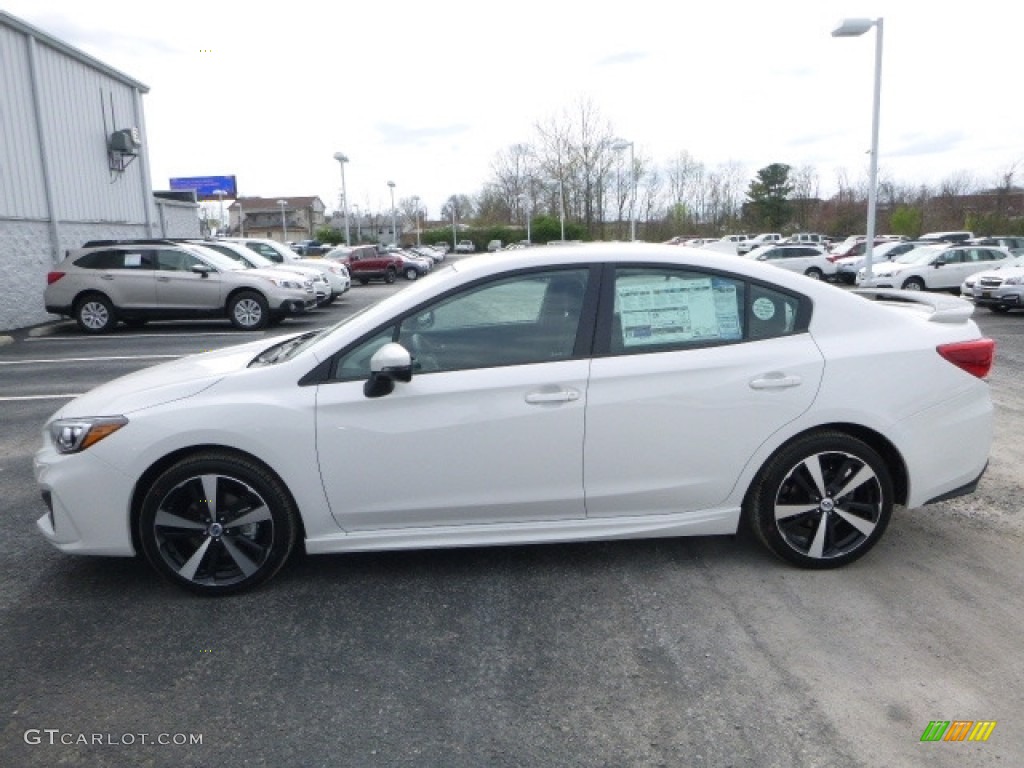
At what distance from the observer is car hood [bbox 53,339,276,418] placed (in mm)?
3723

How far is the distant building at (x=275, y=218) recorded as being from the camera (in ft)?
354

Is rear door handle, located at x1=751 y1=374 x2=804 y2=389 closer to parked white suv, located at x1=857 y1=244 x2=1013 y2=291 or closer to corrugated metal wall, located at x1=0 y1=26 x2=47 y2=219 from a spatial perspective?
corrugated metal wall, located at x1=0 y1=26 x2=47 y2=219

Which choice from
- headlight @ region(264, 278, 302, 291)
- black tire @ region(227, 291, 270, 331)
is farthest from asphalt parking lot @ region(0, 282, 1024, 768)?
headlight @ region(264, 278, 302, 291)

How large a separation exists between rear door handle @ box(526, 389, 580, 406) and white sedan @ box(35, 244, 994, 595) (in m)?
0.02

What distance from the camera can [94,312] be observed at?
15.4m

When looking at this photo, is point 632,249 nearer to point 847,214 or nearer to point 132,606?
point 132,606

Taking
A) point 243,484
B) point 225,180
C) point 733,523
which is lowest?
point 733,523

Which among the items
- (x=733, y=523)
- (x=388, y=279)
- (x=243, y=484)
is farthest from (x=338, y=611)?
(x=388, y=279)

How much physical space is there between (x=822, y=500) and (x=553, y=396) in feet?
→ 4.60

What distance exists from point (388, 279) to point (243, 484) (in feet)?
111

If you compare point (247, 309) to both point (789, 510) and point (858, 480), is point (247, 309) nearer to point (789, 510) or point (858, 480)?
point (789, 510)

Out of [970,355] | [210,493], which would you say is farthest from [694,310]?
[210,493]

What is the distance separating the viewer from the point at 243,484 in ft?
12.0

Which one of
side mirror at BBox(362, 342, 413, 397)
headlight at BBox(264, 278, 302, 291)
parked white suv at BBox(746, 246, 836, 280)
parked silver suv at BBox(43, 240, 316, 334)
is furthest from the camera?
parked white suv at BBox(746, 246, 836, 280)
